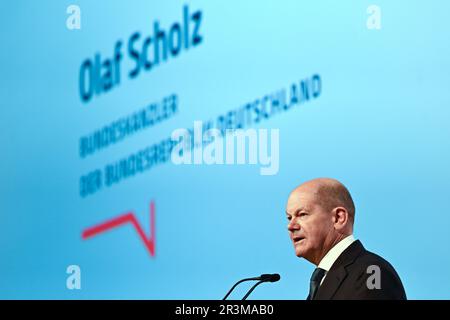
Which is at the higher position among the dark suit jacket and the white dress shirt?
the white dress shirt

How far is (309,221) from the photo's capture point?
9.52 ft

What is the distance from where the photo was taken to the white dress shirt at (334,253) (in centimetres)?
286

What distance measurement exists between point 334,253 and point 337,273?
0.41ft

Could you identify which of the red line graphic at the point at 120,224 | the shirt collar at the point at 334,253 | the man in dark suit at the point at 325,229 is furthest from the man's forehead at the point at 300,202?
the red line graphic at the point at 120,224

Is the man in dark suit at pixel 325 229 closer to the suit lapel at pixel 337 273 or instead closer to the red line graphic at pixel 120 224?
the suit lapel at pixel 337 273

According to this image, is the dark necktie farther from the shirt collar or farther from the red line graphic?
the red line graphic

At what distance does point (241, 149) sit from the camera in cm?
418

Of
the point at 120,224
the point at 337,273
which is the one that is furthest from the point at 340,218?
the point at 120,224

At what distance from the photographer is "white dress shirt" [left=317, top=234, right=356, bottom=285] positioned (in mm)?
2861

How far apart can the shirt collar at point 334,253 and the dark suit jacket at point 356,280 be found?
2 cm

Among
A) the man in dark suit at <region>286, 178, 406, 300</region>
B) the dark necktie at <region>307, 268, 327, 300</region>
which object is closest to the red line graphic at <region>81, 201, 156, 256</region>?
the man in dark suit at <region>286, 178, 406, 300</region>

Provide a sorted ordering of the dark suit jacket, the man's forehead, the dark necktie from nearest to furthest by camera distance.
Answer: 1. the dark suit jacket
2. the dark necktie
3. the man's forehead
